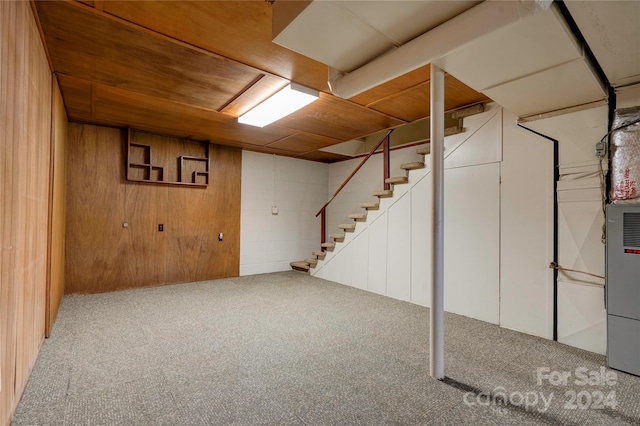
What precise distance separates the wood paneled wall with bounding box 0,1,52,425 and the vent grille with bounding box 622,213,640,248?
161 inches

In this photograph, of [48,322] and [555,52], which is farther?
[48,322]

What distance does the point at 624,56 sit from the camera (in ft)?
6.89

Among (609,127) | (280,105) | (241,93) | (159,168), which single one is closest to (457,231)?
(609,127)

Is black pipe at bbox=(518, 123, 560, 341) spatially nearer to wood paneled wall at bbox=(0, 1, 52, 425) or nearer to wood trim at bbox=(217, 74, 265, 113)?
wood trim at bbox=(217, 74, 265, 113)

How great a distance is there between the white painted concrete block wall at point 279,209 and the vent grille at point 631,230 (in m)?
5.26

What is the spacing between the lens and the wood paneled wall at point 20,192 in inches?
60.6

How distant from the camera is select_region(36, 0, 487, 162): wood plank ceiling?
79.7 inches

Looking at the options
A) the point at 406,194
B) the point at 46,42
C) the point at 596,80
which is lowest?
the point at 406,194

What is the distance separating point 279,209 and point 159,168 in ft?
7.91

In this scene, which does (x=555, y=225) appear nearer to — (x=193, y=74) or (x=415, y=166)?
(x=415, y=166)

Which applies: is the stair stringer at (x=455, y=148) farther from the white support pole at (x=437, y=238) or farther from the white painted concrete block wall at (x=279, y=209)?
the white painted concrete block wall at (x=279, y=209)

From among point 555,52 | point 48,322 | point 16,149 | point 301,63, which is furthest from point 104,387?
point 555,52

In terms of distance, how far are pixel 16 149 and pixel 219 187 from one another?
12.9ft

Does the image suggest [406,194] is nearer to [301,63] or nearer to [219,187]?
[301,63]
